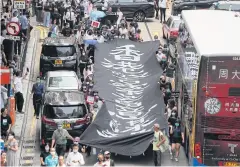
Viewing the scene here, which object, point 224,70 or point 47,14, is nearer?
point 224,70

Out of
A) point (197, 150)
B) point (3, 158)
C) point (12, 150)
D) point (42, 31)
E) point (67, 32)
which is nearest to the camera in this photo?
point (3, 158)

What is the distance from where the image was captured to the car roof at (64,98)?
26484 millimetres

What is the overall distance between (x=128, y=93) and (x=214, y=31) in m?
5.18

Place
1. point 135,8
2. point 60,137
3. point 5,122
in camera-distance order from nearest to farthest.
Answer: point 60,137, point 5,122, point 135,8

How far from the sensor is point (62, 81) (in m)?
29.9

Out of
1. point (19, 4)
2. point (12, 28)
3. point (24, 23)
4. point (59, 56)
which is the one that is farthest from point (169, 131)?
point (24, 23)

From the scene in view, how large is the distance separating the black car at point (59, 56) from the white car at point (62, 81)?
342 centimetres

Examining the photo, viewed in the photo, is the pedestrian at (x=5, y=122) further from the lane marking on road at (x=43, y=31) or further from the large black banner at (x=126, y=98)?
the lane marking on road at (x=43, y=31)

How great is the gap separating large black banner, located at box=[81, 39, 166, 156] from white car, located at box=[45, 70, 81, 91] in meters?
0.89

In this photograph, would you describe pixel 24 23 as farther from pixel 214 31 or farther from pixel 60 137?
pixel 214 31

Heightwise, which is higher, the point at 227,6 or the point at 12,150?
the point at 12,150

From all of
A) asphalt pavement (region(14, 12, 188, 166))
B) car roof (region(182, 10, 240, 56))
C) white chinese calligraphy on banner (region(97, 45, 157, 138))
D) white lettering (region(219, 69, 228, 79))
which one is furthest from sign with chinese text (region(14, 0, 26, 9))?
white lettering (region(219, 69, 228, 79))

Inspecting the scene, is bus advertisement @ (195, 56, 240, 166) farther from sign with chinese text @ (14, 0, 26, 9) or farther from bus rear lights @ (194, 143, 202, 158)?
sign with chinese text @ (14, 0, 26, 9)

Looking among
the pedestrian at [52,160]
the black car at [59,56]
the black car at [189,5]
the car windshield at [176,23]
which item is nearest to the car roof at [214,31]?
the pedestrian at [52,160]
